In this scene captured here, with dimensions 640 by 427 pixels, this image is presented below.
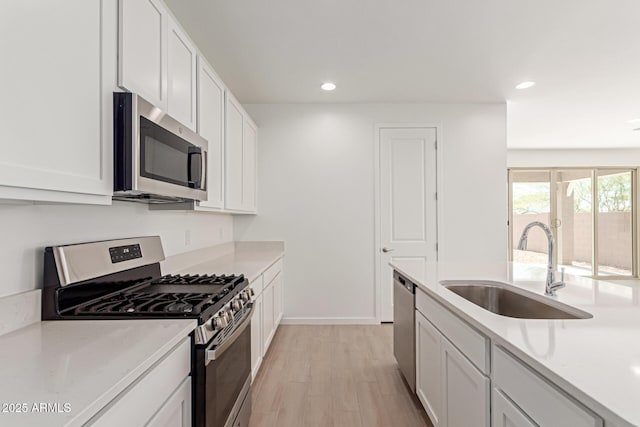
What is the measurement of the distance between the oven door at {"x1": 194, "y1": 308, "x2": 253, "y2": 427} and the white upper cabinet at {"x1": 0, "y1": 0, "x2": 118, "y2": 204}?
744mm

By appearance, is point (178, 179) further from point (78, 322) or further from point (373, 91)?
point (373, 91)

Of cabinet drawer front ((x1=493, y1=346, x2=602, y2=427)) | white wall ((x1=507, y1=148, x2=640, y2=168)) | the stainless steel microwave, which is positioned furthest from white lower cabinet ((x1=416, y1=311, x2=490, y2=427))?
white wall ((x1=507, y1=148, x2=640, y2=168))

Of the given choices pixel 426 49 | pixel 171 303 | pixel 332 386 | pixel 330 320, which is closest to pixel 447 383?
pixel 332 386

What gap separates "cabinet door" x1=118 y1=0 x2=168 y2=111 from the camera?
1.36m

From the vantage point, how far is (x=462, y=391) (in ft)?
4.91

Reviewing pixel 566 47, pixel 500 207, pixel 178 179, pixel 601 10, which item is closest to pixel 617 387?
pixel 178 179

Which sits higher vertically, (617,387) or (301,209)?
(301,209)

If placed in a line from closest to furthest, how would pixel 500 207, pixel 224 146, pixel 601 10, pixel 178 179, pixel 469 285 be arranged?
pixel 178 179
pixel 469 285
pixel 601 10
pixel 224 146
pixel 500 207

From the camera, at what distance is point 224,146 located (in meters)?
2.80

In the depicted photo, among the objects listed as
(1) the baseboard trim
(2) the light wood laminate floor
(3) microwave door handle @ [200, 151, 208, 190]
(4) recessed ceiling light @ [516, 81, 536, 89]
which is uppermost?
(4) recessed ceiling light @ [516, 81, 536, 89]

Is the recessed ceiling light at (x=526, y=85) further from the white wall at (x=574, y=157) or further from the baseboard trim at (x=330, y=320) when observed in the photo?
the white wall at (x=574, y=157)

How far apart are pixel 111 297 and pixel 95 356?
74 centimetres

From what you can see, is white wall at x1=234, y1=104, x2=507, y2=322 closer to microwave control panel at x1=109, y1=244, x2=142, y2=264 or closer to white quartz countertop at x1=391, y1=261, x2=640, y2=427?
microwave control panel at x1=109, y1=244, x2=142, y2=264

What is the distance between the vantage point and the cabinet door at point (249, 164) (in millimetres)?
3490
